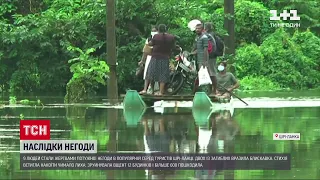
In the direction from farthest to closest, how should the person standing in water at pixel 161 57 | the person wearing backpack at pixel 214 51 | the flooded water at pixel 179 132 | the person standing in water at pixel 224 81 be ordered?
the person standing in water at pixel 224 81 → the person wearing backpack at pixel 214 51 → the person standing in water at pixel 161 57 → the flooded water at pixel 179 132

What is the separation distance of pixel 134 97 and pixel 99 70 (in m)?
3.05

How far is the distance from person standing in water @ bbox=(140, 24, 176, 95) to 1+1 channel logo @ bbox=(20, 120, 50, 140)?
528 centimetres

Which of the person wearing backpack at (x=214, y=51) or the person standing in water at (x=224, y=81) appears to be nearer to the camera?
the person wearing backpack at (x=214, y=51)

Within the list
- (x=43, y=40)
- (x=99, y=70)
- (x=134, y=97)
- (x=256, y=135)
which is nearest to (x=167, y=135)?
(x=256, y=135)

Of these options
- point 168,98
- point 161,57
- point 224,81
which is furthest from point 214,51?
point 168,98

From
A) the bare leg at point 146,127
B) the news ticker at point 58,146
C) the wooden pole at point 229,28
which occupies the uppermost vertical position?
the wooden pole at point 229,28

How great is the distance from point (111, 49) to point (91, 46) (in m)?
5.17

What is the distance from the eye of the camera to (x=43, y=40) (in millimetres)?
30172

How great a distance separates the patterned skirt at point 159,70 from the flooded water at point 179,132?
919 mm

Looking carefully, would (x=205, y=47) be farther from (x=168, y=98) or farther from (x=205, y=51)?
(x=168, y=98)

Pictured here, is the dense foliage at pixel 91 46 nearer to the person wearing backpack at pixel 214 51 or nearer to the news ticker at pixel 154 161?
the person wearing backpack at pixel 214 51

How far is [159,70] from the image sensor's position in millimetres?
22438

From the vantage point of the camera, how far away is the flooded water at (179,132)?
11.5m

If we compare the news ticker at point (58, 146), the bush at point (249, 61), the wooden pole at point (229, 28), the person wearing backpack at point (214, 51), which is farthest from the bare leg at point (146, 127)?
the bush at point (249, 61)
